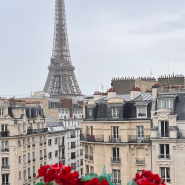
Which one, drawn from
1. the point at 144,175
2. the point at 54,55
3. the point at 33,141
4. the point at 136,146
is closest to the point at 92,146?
the point at 136,146

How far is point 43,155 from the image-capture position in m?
53.2

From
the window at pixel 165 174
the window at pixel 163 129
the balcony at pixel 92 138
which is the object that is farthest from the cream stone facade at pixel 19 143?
the window at pixel 163 129

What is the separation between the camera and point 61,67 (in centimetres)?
13650

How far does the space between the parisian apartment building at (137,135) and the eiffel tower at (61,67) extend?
296 feet

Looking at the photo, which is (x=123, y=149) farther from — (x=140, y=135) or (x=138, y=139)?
(x=140, y=135)

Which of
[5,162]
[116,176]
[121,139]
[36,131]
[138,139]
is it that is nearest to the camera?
[138,139]

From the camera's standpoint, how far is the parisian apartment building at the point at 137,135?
29.9 m

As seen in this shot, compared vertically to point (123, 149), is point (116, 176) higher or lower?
lower

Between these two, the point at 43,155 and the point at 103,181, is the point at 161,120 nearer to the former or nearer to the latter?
the point at 103,181

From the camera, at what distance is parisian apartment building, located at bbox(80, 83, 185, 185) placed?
2994cm

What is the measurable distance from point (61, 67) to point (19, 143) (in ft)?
300

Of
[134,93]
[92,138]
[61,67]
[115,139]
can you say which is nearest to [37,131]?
[92,138]

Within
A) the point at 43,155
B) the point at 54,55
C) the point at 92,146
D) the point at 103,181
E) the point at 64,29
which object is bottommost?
the point at 43,155

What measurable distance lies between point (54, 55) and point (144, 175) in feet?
441
